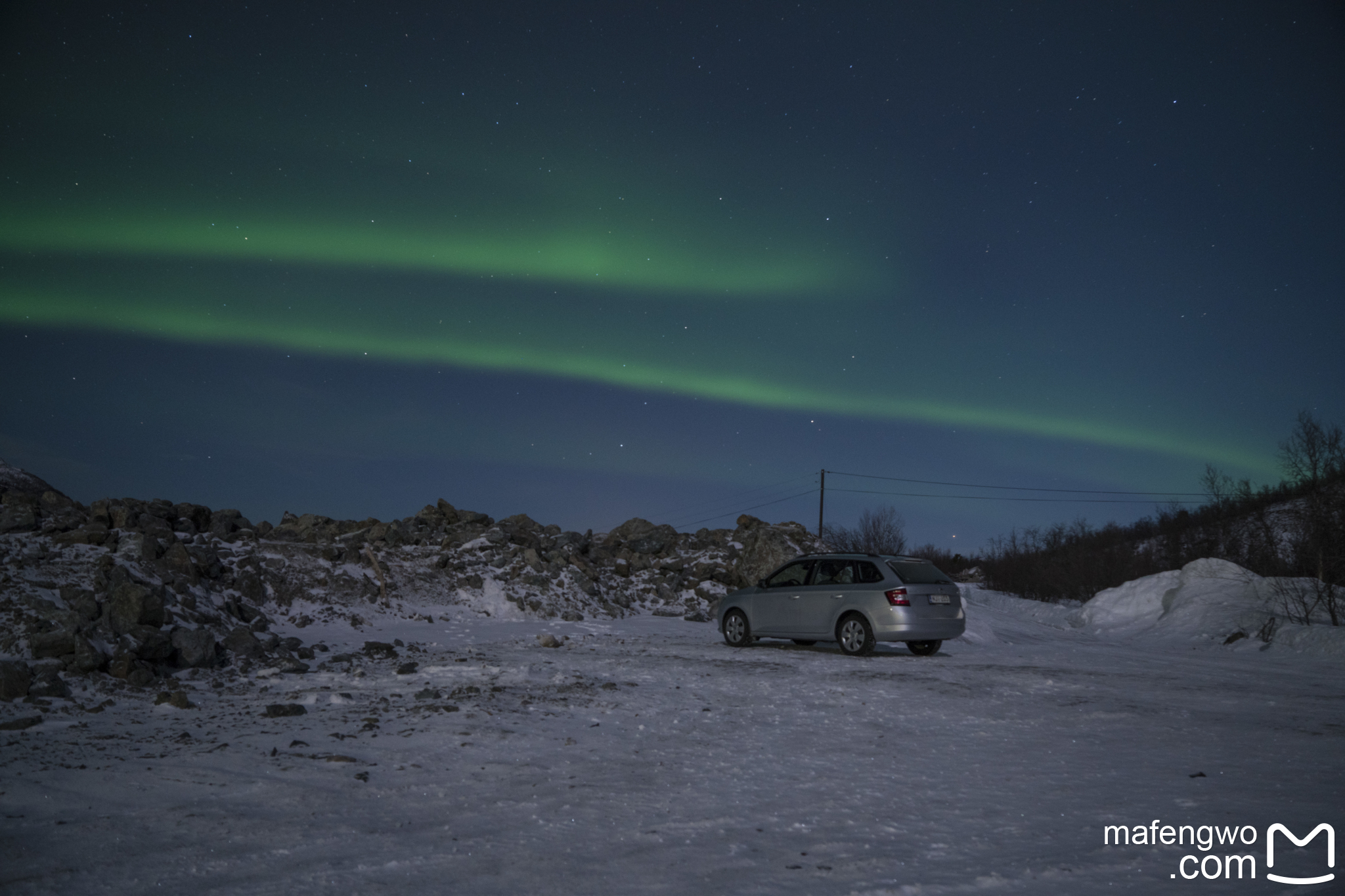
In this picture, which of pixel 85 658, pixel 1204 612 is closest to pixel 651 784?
pixel 85 658

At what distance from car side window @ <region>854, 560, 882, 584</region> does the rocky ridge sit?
8.23 m

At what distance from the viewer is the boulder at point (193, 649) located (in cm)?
1053

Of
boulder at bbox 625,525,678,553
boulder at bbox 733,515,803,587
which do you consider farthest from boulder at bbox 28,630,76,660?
boulder at bbox 625,525,678,553

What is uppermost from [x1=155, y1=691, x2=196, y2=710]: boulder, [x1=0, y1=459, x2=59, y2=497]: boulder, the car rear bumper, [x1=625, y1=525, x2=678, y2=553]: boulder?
[x1=0, y1=459, x2=59, y2=497]: boulder

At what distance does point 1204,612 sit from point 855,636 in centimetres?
1339

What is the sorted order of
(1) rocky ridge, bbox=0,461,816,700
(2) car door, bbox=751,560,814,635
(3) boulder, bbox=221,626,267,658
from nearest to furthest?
1. (1) rocky ridge, bbox=0,461,816,700
2. (3) boulder, bbox=221,626,267,658
3. (2) car door, bbox=751,560,814,635

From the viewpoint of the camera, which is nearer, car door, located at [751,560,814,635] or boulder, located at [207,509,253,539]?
car door, located at [751,560,814,635]

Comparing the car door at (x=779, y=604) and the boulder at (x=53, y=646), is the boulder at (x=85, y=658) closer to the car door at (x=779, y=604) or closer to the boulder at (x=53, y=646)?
the boulder at (x=53, y=646)

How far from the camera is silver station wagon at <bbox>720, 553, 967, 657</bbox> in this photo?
530 inches

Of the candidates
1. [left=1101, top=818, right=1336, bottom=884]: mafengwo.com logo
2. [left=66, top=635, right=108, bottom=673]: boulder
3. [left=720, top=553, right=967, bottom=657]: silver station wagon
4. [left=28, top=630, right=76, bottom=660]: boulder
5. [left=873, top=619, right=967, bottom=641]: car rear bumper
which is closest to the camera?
[left=1101, top=818, right=1336, bottom=884]: mafengwo.com logo

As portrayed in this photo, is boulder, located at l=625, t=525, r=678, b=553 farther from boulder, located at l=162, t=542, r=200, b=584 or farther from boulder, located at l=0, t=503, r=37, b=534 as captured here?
boulder, located at l=0, t=503, r=37, b=534

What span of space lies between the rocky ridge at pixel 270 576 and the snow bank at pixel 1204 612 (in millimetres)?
9842

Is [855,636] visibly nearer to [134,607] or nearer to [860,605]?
[860,605]

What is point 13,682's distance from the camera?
796 cm
